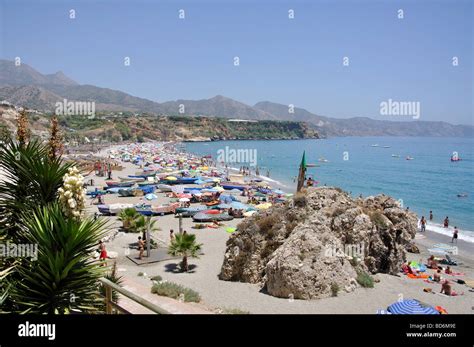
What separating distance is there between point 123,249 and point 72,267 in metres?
14.7

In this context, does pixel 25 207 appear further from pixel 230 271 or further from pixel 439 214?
pixel 439 214

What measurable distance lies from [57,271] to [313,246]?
1088 cm

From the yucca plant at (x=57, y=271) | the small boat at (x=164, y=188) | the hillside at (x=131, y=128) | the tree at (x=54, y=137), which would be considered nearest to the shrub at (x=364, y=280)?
the yucca plant at (x=57, y=271)

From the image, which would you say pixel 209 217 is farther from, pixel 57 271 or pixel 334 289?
pixel 57 271

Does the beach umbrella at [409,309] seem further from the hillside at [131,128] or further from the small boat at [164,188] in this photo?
the hillside at [131,128]

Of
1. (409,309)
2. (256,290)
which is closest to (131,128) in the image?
(256,290)

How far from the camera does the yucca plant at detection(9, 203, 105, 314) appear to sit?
4.56 metres

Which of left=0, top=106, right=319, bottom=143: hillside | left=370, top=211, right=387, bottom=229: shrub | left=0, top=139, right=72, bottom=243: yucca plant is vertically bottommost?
left=370, top=211, right=387, bottom=229: shrub

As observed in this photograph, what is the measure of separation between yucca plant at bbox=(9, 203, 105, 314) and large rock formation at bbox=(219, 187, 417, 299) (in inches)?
383

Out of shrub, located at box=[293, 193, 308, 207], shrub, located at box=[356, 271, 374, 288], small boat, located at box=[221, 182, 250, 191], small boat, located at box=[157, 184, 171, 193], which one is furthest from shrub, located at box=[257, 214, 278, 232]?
small boat, located at box=[221, 182, 250, 191]

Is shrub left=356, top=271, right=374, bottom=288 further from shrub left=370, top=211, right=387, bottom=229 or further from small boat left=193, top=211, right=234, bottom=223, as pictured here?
small boat left=193, top=211, right=234, bottom=223

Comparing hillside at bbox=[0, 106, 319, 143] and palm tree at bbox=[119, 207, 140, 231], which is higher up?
hillside at bbox=[0, 106, 319, 143]

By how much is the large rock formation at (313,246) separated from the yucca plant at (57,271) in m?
9.73

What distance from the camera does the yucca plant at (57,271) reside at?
4.56 metres
